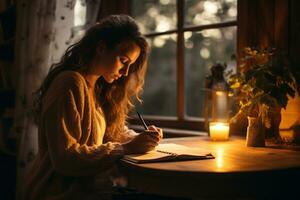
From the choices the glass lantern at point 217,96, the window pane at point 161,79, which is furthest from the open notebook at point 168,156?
the window pane at point 161,79

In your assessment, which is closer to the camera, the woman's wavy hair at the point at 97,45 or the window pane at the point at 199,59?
the woman's wavy hair at the point at 97,45

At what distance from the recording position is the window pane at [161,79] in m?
3.05

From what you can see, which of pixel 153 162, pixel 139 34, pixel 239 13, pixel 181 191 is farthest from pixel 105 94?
pixel 239 13

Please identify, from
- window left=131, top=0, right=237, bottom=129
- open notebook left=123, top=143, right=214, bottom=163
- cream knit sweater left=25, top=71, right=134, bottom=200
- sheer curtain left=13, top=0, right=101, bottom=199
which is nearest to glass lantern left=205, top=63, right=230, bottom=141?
window left=131, top=0, right=237, bottom=129

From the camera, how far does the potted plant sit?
6.40ft

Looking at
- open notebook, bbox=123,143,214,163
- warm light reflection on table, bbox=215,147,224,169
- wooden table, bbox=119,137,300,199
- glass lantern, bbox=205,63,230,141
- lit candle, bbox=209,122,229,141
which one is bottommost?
wooden table, bbox=119,137,300,199

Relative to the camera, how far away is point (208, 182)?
56.6 inches

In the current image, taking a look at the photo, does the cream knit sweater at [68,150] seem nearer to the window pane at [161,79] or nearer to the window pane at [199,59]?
the window pane at [199,59]

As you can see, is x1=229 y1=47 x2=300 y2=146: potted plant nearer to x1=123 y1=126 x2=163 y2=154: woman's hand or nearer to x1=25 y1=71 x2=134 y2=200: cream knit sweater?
x1=123 y1=126 x2=163 y2=154: woman's hand

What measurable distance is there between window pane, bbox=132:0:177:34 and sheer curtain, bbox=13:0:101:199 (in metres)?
0.52

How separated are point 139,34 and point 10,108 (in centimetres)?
186

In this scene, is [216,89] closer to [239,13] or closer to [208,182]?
[239,13]

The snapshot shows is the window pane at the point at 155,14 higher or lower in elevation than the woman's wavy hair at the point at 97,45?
higher

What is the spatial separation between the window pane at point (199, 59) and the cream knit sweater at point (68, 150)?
1.26 m
